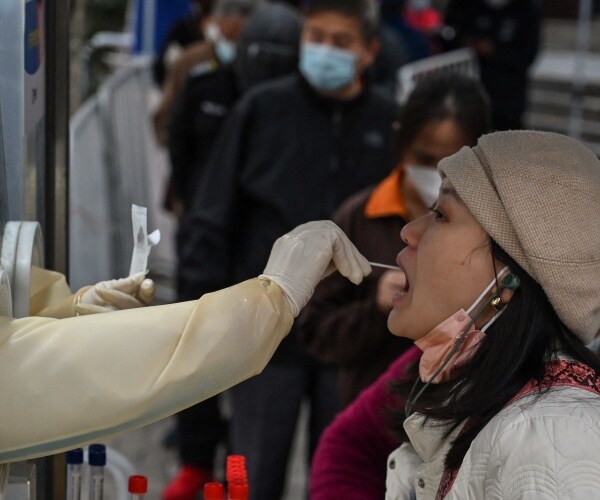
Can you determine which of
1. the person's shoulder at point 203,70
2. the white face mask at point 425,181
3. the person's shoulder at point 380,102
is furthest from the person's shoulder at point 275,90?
the person's shoulder at point 203,70

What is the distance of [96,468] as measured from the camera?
2361 mm

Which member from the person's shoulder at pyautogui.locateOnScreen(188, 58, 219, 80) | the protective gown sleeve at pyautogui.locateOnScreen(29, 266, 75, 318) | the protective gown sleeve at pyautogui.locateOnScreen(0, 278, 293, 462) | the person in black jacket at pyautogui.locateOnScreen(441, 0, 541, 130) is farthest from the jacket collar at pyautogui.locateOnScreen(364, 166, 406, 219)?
the person in black jacket at pyautogui.locateOnScreen(441, 0, 541, 130)

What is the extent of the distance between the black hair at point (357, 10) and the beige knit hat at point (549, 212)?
2.47 meters

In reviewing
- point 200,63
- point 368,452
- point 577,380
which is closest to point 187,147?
point 200,63

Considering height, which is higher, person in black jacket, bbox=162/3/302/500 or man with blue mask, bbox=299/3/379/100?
man with blue mask, bbox=299/3/379/100

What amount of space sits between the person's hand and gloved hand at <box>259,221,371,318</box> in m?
1.10

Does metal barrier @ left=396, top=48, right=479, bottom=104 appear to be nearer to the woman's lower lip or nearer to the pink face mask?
the woman's lower lip

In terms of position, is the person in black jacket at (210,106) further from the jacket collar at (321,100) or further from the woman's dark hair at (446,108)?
the woman's dark hair at (446,108)

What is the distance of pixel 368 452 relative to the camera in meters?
3.01

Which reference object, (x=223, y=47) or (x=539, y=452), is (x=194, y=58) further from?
(x=539, y=452)

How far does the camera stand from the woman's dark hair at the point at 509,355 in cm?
222

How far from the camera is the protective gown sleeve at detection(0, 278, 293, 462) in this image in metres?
1.85

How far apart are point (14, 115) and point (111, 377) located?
0.72 meters

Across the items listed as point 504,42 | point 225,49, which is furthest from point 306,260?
point 504,42
